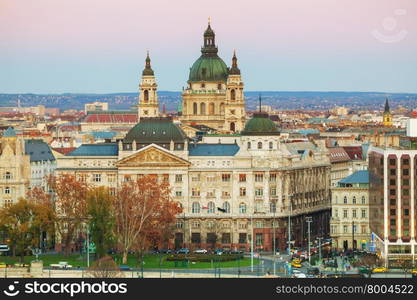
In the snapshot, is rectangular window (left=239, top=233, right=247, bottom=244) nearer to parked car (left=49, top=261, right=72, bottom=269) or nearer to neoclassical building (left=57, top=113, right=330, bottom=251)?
neoclassical building (left=57, top=113, right=330, bottom=251)

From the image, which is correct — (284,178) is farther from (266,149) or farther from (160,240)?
(160,240)

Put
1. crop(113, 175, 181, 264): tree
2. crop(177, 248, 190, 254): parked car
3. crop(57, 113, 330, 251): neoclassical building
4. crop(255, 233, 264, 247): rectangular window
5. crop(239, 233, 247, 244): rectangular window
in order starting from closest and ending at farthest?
crop(113, 175, 181, 264): tree, crop(177, 248, 190, 254): parked car, crop(255, 233, 264, 247): rectangular window, crop(239, 233, 247, 244): rectangular window, crop(57, 113, 330, 251): neoclassical building

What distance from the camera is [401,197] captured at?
6959 inches

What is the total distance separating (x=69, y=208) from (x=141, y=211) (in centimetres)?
841

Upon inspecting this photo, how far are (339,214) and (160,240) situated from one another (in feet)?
57.2

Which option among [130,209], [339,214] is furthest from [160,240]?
[339,214]

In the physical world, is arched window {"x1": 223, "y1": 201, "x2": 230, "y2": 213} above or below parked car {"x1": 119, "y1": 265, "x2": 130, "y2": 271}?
above

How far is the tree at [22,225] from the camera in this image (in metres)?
178

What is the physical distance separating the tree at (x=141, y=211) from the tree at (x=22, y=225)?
716 cm

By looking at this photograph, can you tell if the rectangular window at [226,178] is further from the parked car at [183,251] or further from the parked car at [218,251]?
the parked car at [183,251]

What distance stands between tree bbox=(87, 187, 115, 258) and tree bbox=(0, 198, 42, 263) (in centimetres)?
483

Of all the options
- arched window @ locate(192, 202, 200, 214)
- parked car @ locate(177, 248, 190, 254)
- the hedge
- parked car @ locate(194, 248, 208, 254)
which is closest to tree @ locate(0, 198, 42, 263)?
the hedge

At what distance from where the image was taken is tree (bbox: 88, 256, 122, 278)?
15312cm

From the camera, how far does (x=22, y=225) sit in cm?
17938
